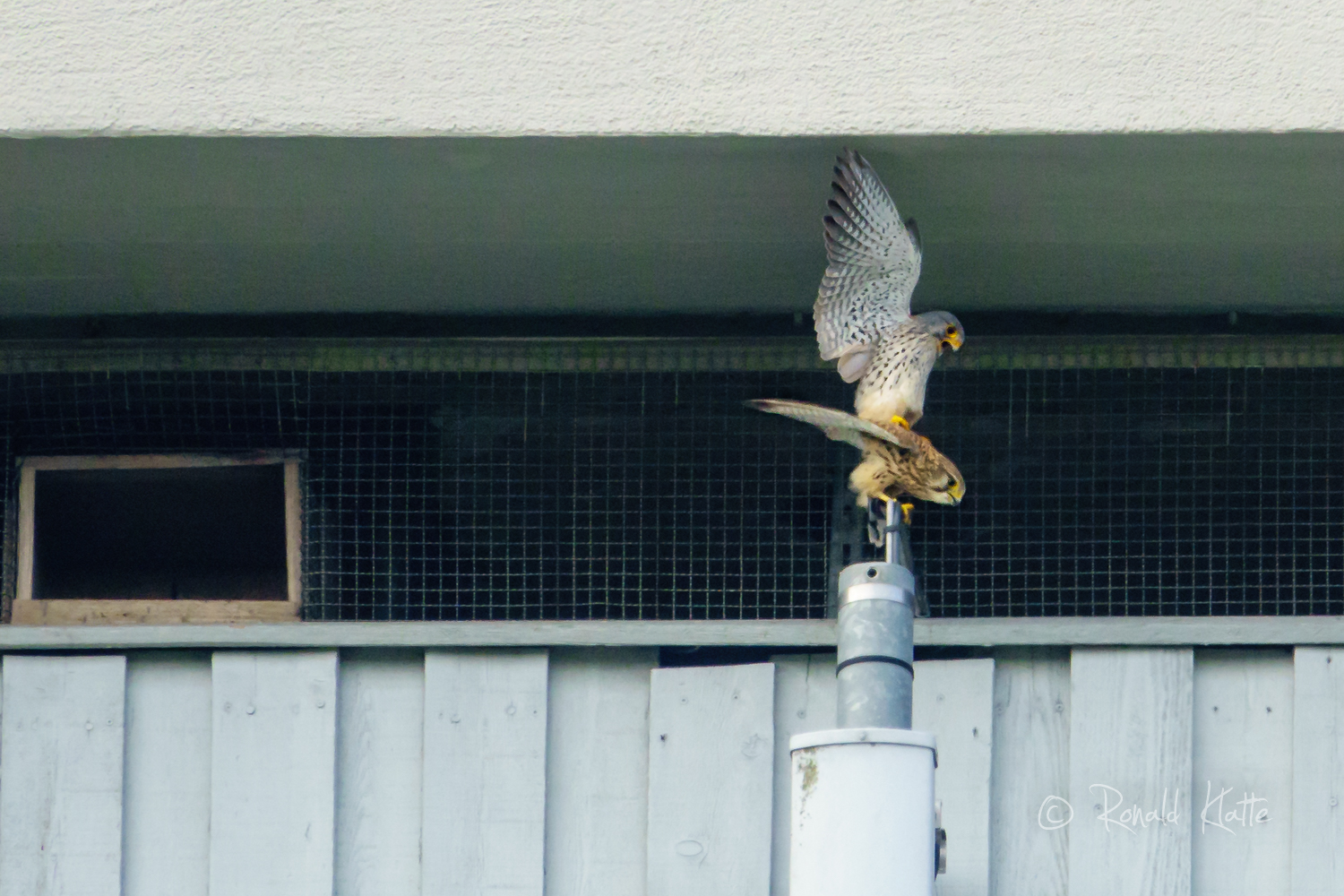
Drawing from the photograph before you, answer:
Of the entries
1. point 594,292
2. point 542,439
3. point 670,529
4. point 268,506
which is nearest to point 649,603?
point 670,529

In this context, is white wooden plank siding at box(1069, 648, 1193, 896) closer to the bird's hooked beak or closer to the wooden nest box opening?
the bird's hooked beak

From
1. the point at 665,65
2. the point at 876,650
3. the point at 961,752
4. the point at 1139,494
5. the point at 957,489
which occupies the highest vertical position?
the point at 665,65

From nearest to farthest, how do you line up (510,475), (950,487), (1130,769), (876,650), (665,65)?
(876,650)
(665,65)
(1130,769)
(950,487)
(510,475)

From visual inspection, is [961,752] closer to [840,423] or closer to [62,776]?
[840,423]

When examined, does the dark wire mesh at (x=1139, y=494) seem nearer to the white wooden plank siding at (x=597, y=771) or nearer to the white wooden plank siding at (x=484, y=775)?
the white wooden plank siding at (x=597, y=771)

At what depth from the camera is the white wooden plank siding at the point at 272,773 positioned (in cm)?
295

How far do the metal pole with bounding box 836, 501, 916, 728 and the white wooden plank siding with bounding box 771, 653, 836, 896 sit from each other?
424 mm

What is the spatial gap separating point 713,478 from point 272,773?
1263mm

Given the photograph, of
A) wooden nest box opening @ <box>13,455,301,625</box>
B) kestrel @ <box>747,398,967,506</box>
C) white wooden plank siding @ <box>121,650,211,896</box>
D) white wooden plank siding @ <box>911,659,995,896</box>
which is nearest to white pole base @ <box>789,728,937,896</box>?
white wooden plank siding @ <box>911,659,995,896</box>

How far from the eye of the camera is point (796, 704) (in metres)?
2.97

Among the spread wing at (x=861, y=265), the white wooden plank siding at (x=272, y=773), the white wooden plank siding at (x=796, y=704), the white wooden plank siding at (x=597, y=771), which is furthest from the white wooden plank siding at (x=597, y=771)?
the spread wing at (x=861, y=265)

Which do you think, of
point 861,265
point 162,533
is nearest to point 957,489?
point 861,265

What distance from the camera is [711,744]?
2.94 m

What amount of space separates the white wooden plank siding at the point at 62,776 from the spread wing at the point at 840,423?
130 centimetres
